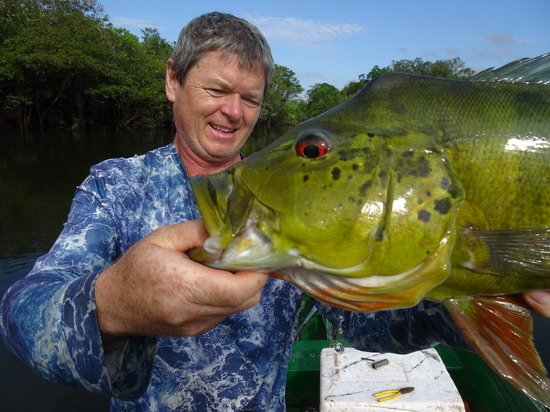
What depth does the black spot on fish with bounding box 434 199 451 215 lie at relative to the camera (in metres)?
1.72

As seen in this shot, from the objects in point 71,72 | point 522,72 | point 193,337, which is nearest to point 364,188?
point 522,72

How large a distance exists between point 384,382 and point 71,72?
44429mm

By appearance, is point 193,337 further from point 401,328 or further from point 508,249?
point 508,249

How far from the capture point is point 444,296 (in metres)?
1.86

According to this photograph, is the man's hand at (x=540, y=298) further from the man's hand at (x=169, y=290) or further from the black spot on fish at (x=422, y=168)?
the man's hand at (x=169, y=290)

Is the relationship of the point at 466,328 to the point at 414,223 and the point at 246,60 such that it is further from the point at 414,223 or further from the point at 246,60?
the point at 246,60

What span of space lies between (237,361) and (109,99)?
53014 mm

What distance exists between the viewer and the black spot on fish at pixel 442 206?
1.72 meters

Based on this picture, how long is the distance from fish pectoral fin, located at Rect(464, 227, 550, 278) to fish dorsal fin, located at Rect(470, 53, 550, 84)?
0.65m

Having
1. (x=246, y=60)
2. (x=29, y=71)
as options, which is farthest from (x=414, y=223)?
(x=29, y=71)

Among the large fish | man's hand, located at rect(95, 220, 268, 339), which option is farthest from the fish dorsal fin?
man's hand, located at rect(95, 220, 268, 339)

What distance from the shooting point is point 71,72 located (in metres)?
42.2

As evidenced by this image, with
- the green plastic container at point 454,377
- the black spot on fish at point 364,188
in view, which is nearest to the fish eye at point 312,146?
the black spot on fish at point 364,188

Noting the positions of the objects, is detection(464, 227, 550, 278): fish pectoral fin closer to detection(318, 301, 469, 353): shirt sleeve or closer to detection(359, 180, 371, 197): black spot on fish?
detection(359, 180, 371, 197): black spot on fish
